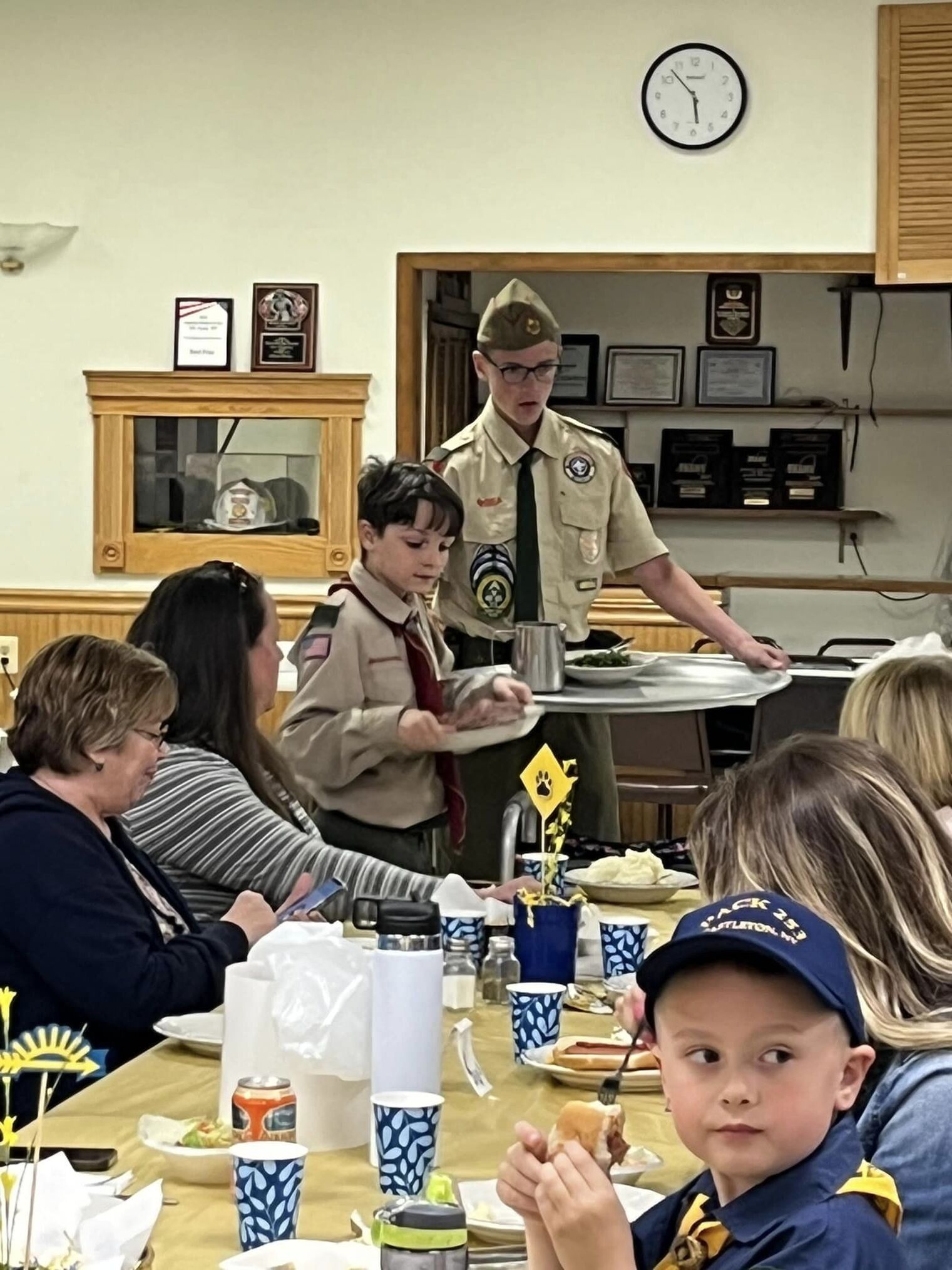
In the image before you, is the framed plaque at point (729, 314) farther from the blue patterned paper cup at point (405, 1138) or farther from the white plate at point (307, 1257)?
the white plate at point (307, 1257)

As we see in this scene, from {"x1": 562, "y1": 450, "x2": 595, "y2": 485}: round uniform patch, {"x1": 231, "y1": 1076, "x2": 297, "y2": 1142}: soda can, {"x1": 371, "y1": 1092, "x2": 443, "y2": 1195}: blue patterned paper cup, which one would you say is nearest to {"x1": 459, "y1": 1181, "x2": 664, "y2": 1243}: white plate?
{"x1": 371, "y1": 1092, "x2": 443, "y2": 1195}: blue patterned paper cup

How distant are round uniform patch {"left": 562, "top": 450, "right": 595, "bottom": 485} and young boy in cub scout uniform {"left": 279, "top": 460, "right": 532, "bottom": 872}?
0.74 metres

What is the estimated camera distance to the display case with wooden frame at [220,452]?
5.91m

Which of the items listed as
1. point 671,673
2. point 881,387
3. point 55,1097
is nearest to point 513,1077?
point 55,1097

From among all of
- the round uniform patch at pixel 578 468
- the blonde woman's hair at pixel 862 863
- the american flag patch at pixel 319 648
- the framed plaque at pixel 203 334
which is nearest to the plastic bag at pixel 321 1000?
the blonde woman's hair at pixel 862 863

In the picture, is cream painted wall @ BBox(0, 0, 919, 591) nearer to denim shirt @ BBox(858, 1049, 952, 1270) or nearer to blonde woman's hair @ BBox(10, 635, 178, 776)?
blonde woman's hair @ BBox(10, 635, 178, 776)

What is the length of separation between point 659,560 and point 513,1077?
2.44 metres

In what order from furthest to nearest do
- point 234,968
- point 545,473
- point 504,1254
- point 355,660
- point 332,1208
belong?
point 545,473
point 355,660
point 234,968
point 332,1208
point 504,1254

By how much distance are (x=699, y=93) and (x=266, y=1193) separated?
4948mm

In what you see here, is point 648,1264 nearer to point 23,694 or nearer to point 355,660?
point 23,694

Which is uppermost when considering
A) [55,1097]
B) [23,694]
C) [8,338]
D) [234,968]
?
[8,338]

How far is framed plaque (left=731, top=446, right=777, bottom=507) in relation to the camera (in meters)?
8.60

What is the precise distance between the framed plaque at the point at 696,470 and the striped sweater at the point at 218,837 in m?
6.12

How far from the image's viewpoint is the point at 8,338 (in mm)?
6039
